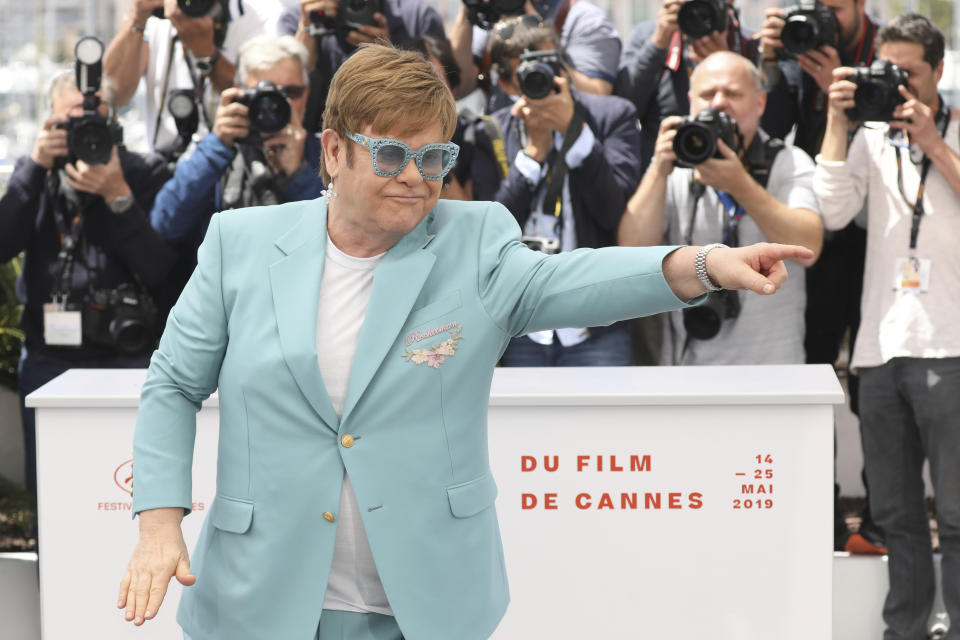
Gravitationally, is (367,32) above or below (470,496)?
above

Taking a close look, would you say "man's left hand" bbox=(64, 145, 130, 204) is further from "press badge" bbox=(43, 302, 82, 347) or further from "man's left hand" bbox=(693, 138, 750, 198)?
"man's left hand" bbox=(693, 138, 750, 198)

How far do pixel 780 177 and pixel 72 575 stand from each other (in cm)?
247

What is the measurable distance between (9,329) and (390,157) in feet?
11.8

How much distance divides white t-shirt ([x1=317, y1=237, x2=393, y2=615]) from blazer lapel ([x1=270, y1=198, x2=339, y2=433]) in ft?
0.09

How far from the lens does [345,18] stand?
454 cm


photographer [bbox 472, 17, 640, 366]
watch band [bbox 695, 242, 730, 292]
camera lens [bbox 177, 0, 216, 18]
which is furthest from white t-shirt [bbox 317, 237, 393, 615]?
camera lens [bbox 177, 0, 216, 18]

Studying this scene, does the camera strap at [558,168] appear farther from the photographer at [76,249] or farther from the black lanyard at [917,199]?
the photographer at [76,249]

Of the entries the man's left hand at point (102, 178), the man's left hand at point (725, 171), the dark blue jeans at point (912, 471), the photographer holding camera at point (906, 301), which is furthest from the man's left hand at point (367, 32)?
the dark blue jeans at point (912, 471)

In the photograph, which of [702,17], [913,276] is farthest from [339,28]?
[913,276]

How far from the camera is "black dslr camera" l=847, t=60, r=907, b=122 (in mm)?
3943

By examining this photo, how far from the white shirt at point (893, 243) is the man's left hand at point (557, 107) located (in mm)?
806

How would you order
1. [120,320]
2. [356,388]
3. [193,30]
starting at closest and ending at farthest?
[356,388] → [120,320] → [193,30]

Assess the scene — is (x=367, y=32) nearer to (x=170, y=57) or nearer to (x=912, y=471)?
(x=170, y=57)

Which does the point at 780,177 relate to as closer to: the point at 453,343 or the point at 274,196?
the point at 274,196
